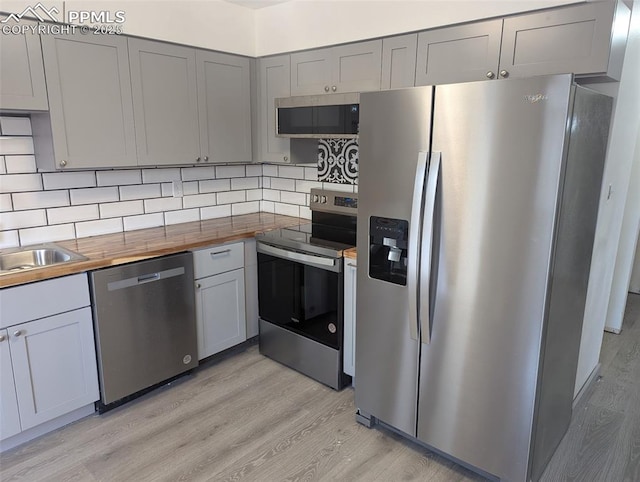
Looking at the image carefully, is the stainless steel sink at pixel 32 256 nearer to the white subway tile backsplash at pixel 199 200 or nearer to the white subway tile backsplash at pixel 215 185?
the white subway tile backsplash at pixel 199 200

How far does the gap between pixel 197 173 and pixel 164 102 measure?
676 millimetres

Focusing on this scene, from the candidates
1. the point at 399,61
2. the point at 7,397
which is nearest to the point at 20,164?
the point at 7,397

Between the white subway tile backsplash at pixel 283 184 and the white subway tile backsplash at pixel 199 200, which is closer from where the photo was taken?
the white subway tile backsplash at pixel 199 200

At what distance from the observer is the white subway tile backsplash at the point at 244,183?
3570mm

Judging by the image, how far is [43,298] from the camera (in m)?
2.11

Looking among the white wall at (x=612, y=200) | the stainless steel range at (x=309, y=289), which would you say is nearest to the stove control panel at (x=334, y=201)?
the stainless steel range at (x=309, y=289)

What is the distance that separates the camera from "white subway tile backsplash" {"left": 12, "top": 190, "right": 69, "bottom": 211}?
8.13 feet

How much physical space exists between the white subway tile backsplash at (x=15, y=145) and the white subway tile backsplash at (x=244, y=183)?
1426 mm

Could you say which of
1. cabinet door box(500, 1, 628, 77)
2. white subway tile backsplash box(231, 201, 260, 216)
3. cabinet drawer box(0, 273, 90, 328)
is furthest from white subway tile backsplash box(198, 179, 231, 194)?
cabinet door box(500, 1, 628, 77)

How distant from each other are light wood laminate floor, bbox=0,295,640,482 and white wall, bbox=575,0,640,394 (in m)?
0.37

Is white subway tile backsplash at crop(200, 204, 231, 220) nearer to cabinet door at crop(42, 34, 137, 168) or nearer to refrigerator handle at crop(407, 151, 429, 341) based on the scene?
cabinet door at crop(42, 34, 137, 168)

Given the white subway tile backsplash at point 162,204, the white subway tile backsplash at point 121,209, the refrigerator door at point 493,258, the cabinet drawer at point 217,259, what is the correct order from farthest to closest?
1. the white subway tile backsplash at point 162,204
2. the white subway tile backsplash at point 121,209
3. the cabinet drawer at point 217,259
4. the refrigerator door at point 493,258

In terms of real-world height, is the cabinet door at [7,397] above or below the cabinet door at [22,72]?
below

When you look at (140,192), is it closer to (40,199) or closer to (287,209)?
(40,199)
